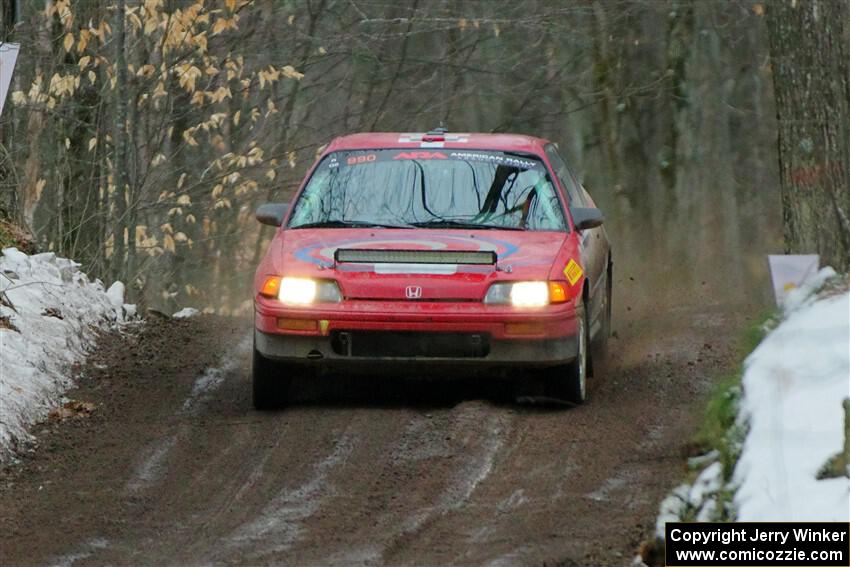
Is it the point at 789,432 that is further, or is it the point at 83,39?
the point at 83,39

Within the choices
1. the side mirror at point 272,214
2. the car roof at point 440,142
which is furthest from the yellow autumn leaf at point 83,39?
the side mirror at point 272,214

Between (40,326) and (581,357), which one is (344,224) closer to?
(581,357)

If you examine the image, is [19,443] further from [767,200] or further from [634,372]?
[767,200]

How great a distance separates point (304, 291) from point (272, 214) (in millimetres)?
1138

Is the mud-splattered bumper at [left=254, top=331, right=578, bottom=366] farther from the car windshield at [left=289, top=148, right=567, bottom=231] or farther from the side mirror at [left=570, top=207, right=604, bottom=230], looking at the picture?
the side mirror at [left=570, top=207, right=604, bottom=230]

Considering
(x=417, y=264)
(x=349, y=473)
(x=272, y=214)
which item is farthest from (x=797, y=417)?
(x=272, y=214)

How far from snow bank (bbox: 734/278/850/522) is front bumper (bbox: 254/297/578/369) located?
1755mm

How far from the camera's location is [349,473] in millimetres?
7863

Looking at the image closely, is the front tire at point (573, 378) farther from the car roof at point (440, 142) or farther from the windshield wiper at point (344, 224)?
the car roof at point (440, 142)

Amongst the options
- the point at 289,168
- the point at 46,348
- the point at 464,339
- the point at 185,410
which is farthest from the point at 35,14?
the point at 464,339

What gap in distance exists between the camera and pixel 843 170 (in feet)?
32.5

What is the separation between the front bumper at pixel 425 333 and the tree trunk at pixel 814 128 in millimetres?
1834

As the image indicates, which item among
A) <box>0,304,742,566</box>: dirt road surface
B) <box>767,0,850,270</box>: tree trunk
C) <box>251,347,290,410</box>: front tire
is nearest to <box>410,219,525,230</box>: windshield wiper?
<box>0,304,742,566</box>: dirt road surface

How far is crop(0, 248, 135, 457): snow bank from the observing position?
9344mm
